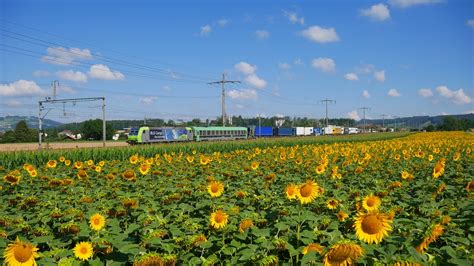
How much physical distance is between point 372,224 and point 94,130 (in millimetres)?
100987

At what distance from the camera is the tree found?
9508 cm

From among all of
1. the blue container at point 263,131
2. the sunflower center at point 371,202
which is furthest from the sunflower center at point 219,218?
the blue container at point 263,131

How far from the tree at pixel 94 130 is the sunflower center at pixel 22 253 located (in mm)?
95953

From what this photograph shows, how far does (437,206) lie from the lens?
4371 mm

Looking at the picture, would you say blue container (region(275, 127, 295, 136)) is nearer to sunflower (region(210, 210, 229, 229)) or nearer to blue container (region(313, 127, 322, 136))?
blue container (region(313, 127, 322, 136))

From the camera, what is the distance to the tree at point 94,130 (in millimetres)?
95081

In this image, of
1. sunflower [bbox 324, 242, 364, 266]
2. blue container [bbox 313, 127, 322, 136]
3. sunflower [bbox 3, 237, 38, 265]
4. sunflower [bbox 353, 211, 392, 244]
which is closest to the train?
blue container [bbox 313, 127, 322, 136]

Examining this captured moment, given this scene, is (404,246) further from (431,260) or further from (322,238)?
(322,238)

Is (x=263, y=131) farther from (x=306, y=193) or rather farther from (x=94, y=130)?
(x=306, y=193)

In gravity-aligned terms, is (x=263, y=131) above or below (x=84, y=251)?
below

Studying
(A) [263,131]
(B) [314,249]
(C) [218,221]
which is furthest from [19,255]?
(A) [263,131]

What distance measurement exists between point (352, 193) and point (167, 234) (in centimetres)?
292

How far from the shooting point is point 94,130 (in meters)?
96.9

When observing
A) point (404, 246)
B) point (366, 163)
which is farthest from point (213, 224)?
point (366, 163)
